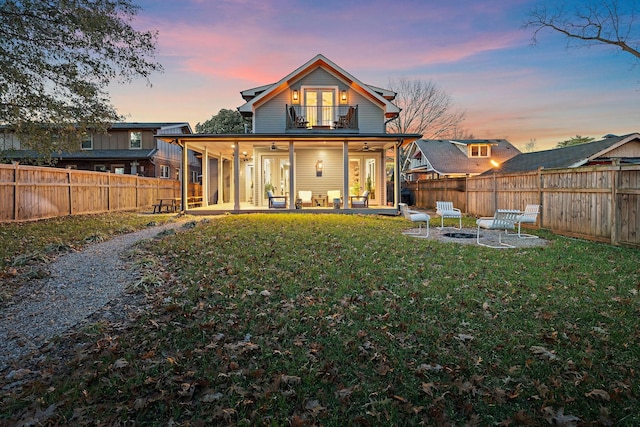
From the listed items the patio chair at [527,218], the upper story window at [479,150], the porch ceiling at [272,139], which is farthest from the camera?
the upper story window at [479,150]

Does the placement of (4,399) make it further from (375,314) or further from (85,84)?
(85,84)

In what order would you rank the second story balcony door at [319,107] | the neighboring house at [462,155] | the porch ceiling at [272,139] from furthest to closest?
the neighboring house at [462,155], the second story balcony door at [319,107], the porch ceiling at [272,139]

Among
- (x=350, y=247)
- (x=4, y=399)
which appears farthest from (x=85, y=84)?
(x=4, y=399)

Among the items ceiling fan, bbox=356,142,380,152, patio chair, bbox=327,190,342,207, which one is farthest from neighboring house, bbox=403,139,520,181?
patio chair, bbox=327,190,342,207

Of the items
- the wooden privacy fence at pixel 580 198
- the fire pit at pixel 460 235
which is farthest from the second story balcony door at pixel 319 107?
the fire pit at pixel 460 235

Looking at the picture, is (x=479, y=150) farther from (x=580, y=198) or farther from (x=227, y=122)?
(x=580, y=198)

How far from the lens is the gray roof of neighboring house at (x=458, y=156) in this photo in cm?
3275

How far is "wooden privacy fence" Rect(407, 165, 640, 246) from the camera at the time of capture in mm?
8414

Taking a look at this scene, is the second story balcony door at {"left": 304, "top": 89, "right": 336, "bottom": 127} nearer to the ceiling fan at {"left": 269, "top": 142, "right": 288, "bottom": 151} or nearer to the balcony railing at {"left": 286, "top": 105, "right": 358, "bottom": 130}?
the balcony railing at {"left": 286, "top": 105, "right": 358, "bottom": 130}

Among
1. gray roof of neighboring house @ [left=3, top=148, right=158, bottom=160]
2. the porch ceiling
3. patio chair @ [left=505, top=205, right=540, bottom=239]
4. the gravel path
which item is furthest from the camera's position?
gray roof of neighboring house @ [left=3, top=148, right=158, bottom=160]

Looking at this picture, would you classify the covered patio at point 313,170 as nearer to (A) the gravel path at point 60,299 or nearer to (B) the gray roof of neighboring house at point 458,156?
(A) the gravel path at point 60,299

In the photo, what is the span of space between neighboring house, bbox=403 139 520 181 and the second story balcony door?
51.3 feet

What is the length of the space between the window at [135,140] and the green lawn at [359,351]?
85.1ft

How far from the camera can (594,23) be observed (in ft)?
38.6
